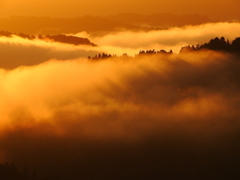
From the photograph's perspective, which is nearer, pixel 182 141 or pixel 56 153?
pixel 56 153

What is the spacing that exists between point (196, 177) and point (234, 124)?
1903 inches

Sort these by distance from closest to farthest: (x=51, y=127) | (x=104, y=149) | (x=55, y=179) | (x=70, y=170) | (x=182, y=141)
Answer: (x=55, y=179), (x=70, y=170), (x=104, y=149), (x=182, y=141), (x=51, y=127)

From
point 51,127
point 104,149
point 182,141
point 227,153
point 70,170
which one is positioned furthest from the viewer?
point 51,127

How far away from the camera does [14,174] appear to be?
11988cm

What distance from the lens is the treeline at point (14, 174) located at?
117 m

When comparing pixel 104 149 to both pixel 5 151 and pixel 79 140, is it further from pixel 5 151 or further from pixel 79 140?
pixel 5 151

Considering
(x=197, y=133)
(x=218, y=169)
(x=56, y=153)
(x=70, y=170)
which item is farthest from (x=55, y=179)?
(x=197, y=133)

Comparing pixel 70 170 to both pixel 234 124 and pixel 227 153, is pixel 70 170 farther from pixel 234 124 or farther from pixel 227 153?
pixel 234 124

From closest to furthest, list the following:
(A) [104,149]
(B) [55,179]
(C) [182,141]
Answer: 1. (B) [55,179]
2. (A) [104,149]
3. (C) [182,141]

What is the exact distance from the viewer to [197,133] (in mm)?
186375

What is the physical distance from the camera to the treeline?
11661 cm

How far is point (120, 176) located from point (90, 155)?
56.5ft

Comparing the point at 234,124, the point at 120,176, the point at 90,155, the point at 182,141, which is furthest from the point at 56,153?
the point at 234,124

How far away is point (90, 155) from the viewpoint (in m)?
156
